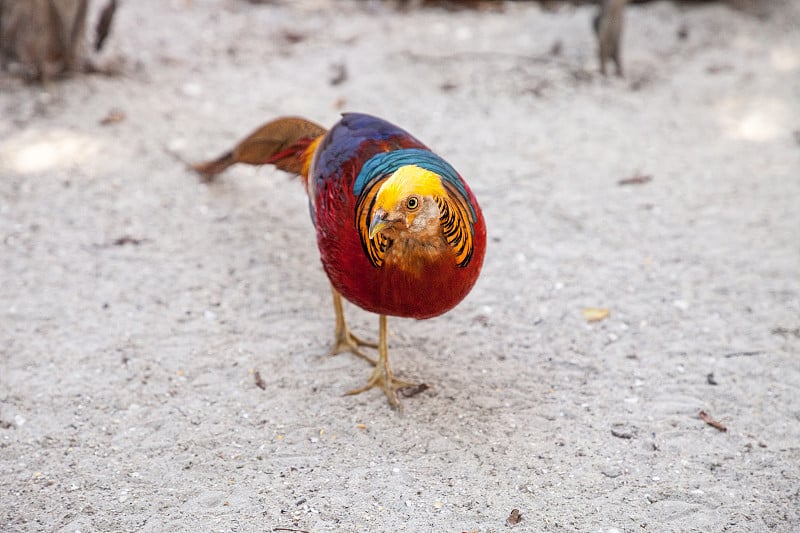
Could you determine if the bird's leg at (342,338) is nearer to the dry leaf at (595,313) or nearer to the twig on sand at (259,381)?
the twig on sand at (259,381)

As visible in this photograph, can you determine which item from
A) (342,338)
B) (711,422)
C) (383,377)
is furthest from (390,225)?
(711,422)

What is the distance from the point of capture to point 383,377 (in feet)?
10.1

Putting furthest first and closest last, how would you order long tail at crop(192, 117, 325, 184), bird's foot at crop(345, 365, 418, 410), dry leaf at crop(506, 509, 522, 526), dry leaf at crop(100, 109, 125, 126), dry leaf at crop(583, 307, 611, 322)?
dry leaf at crop(100, 109, 125, 126)
dry leaf at crop(583, 307, 611, 322)
long tail at crop(192, 117, 325, 184)
bird's foot at crop(345, 365, 418, 410)
dry leaf at crop(506, 509, 522, 526)

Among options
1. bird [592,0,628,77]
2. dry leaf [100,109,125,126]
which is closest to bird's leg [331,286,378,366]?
dry leaf [100,109,125,126]

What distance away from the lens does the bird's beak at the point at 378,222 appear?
7.38 ft

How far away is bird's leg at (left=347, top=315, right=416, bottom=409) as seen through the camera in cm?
305

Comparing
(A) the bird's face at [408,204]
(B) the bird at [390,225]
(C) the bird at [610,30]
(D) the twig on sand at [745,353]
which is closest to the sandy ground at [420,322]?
(D) the twig on sand at [745,353]

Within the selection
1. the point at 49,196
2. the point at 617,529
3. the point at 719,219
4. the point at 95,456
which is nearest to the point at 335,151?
the point at 95,456

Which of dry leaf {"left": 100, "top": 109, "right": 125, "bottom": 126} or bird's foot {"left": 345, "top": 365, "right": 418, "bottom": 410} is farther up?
dry leaf {"left": 100, "top": 109, "right": 125, "bottom": 126}

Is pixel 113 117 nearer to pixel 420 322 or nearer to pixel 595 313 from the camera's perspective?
pixel 420 322

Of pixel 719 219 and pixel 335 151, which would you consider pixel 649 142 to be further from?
pixel 335 151

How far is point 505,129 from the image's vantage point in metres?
4.98

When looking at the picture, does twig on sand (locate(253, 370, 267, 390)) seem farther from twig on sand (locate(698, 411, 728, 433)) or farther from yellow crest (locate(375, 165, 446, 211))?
twig on sand (locate(698, 411, 728, 433))

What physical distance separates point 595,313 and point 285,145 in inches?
61.0
